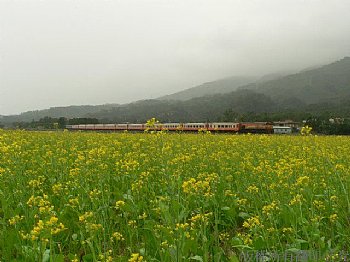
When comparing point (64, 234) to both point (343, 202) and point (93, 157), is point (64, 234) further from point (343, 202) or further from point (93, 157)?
point (343, 202)

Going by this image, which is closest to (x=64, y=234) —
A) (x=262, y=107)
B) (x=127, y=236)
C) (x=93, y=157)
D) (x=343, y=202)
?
(x=127, y=236)

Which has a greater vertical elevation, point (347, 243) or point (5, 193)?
point (5, 193)

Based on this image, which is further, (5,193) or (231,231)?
(5,193)

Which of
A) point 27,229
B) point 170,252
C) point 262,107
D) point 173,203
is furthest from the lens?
point 262,107

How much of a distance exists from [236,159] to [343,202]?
9.80ft

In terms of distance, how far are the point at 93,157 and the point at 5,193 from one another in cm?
147

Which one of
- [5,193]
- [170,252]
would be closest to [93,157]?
[5,193]

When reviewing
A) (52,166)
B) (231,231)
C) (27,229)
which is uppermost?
(52,166)

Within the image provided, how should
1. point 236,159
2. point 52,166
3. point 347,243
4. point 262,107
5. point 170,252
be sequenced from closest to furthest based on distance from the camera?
1. point 170,252
2. point 347,243
3. point 52,166
4. point 236,159
5. point 262,107

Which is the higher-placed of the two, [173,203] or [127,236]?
[173,203]

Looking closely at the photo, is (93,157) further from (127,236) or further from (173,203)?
(173,203)

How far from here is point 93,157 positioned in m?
5.58

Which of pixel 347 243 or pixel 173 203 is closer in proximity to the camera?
pixel 173 203

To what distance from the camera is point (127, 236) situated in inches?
169
